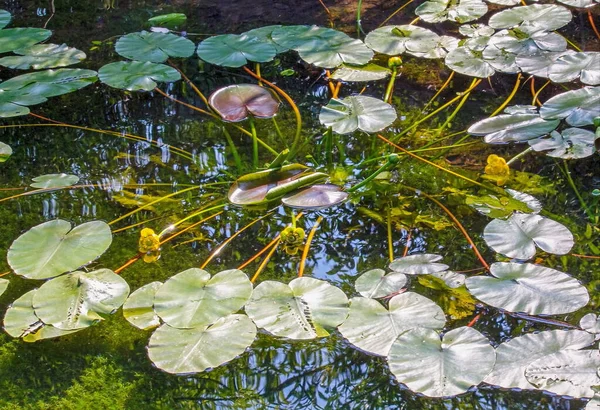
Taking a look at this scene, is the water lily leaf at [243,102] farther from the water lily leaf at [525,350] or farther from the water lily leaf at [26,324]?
the water lily leaf at [525,350]

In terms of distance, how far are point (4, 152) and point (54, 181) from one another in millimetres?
280

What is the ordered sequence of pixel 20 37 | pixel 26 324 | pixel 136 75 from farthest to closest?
pixel 20 37 < pixel 136 75 < pixel 26 324

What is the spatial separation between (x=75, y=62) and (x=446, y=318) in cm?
174

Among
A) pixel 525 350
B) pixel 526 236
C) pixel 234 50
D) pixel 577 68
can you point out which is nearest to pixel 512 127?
pixel 577 68

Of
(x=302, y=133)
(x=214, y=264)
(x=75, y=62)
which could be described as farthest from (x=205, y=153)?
(x=75, y=62)

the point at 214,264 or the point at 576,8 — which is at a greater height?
the point at 576,8

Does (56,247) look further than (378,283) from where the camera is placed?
Yes

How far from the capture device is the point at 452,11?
2877 mm

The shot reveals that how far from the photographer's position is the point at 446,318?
63.5 inches

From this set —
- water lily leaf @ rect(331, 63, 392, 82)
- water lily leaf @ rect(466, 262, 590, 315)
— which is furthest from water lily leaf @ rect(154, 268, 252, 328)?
water lily leaf @ rect(331, 63, 392, 82)

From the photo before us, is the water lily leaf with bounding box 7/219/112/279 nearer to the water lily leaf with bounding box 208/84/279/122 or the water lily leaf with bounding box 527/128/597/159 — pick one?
the water lily leaf with bounding box 208/84/279/122

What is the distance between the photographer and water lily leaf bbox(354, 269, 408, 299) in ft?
5.39

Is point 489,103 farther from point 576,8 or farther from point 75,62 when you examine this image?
point 75,62

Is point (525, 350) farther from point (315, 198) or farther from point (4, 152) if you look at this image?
point (4, 152)
